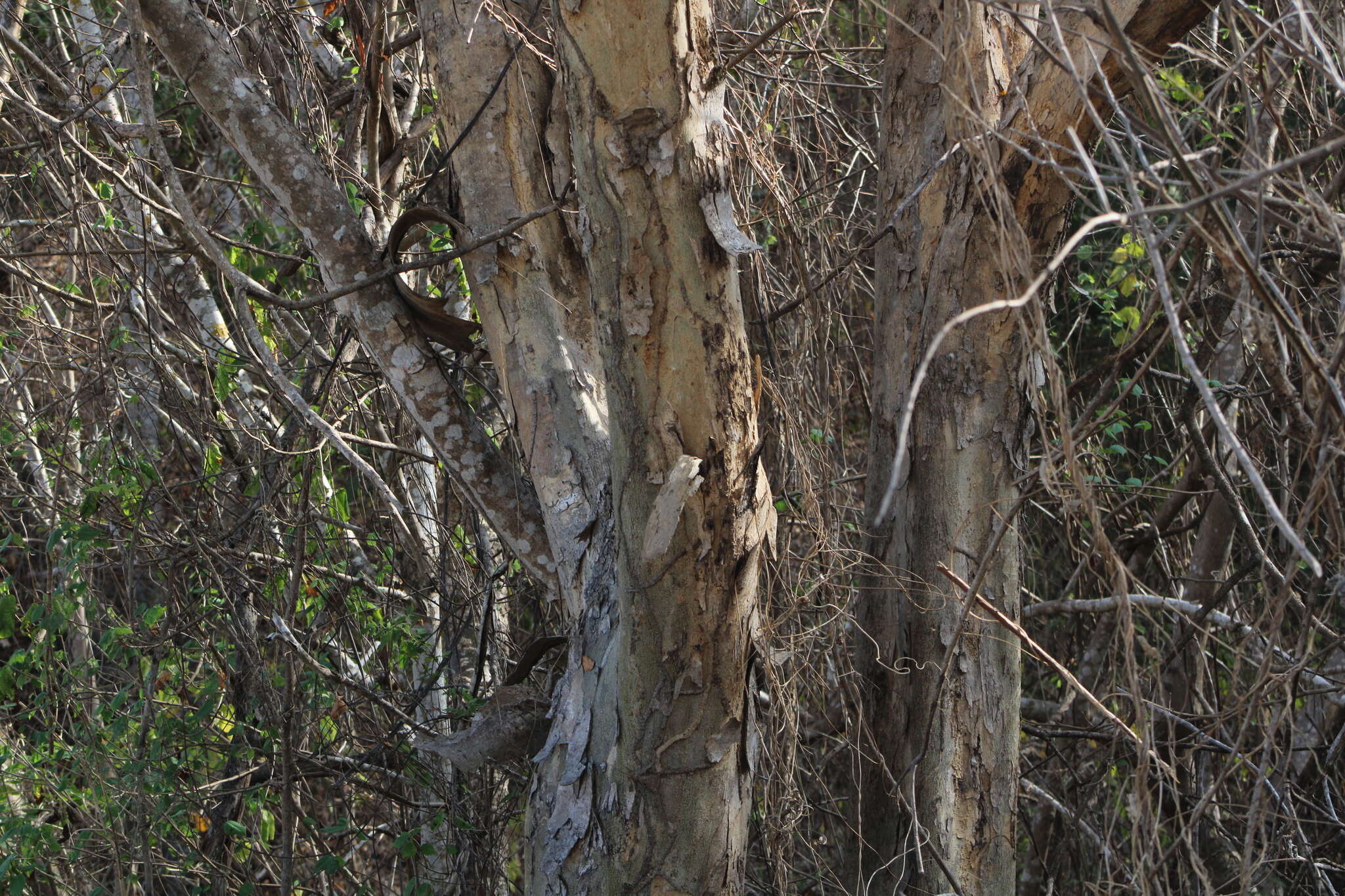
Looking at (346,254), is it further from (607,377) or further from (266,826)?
(266,826)

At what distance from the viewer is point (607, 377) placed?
62.4 inches

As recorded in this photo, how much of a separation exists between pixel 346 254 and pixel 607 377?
775 millimetres

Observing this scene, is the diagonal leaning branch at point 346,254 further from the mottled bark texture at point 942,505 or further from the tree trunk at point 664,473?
the mottled bark texture at point 942,505

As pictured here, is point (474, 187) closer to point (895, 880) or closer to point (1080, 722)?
point (895, 880)

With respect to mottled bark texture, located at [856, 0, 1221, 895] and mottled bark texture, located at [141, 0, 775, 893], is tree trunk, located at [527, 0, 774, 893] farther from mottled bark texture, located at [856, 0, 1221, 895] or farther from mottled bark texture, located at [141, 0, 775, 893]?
mottled bark texture, located at [856, 0, 1221, 895]

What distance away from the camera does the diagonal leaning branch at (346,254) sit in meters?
2.03

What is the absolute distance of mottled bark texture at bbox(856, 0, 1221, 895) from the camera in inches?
81.3

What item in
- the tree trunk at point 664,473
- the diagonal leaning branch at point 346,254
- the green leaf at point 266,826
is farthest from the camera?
the green leaf at point 266,826

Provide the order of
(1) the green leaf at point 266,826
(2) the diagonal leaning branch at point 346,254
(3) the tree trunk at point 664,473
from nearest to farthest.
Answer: (3) the tree trunk at point 664,473, (2) the diagonal leaning branch at point 346,254, (1) the green leaf at point 266,826

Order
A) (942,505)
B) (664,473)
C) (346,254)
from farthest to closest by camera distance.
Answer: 1. (942,505)
2. (346,254)
3. (664,473)

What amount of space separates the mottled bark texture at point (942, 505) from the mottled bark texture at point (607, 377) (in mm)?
547

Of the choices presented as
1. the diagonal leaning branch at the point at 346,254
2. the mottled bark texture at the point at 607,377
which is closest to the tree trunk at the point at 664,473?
the mottled bark texture at the point at 607,377

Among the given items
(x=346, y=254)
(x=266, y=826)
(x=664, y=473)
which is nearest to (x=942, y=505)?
(x=664, y=473)

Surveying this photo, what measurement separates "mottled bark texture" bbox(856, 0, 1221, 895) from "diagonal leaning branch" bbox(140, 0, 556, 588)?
0.81 meters
